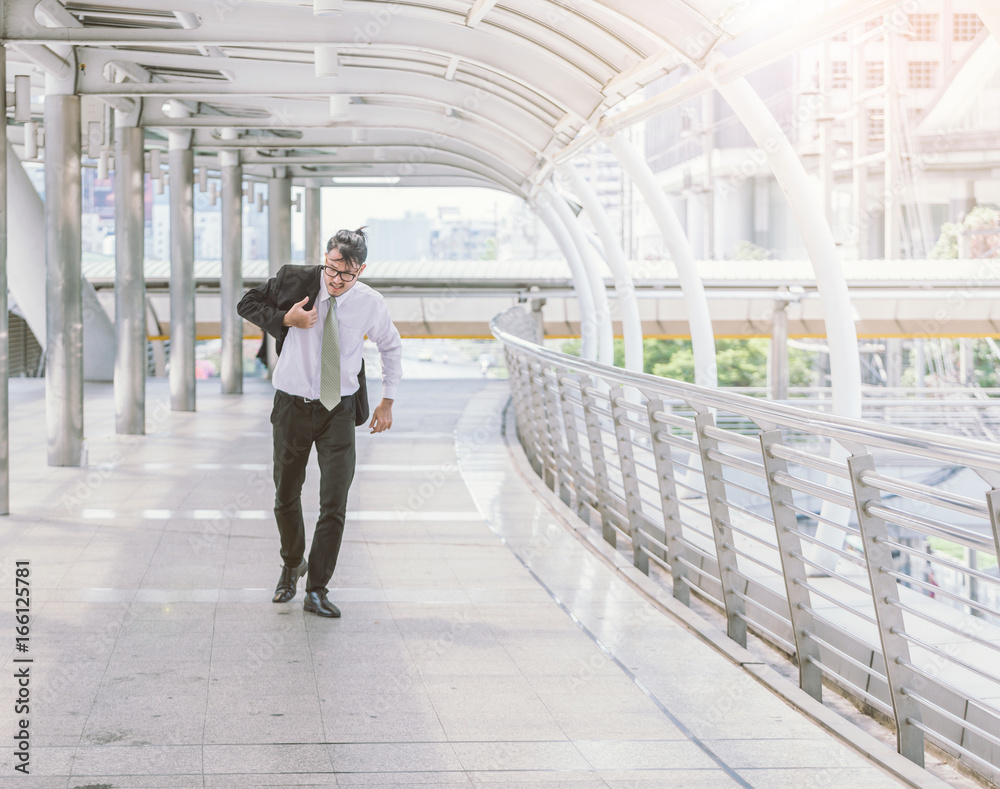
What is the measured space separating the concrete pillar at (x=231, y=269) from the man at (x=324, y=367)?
12603 millimetres

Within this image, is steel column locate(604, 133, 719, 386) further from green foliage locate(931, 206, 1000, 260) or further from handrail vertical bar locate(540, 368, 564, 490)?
green foliage locate(931, 206, 1000, 260)

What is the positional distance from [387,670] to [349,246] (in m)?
1.64

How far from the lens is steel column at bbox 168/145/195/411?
14.4 m

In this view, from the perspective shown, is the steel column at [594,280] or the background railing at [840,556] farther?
the steel column at [594,280]

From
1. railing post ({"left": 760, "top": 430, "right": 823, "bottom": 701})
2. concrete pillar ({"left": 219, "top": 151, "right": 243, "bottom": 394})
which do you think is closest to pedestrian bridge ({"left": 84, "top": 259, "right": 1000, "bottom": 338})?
concrete pillar ({"left": 219, "top": 151, "right": 243, "bottom": 394})

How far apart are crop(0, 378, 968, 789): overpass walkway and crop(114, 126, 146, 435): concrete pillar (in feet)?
14.7

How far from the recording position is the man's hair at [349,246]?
4.65 m

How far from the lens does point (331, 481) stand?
4.83 metres

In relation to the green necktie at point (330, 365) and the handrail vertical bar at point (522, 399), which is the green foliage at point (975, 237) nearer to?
the handrail vertical bar at point (522, 399)

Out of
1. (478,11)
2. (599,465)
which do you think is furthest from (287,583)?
(478,11)

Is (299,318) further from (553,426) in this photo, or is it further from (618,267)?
(618,267)

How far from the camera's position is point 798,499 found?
802 inches

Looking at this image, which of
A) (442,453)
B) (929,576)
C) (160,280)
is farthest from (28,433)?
(929,576)

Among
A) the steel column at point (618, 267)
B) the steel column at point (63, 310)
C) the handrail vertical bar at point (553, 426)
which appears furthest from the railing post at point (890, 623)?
the steel column at point (63, 310)
